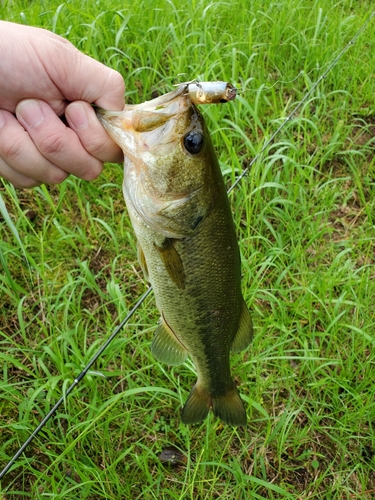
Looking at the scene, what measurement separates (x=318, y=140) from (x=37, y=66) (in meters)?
2.48

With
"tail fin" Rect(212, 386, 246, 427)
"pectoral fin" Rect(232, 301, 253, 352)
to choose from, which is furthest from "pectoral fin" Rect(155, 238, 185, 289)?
"tail fin" Rect(212, 386, 246, 427)

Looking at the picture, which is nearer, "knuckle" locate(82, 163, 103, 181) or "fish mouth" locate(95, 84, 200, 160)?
"fish mouth" locate(95, 84, 200, 160)

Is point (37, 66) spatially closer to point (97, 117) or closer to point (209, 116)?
point (97, 117)

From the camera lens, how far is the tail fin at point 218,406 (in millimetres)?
1955

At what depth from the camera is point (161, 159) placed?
1.43 meters

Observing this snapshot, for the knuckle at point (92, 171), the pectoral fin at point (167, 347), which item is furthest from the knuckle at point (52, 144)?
the pectoral fin at point (167, 347)

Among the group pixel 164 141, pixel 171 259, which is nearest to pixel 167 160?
pixel 164 141

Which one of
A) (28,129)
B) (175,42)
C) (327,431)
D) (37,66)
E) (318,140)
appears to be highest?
(37,66)

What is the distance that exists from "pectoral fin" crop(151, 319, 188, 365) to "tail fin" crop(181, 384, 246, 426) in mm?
197

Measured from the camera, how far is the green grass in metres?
2.23

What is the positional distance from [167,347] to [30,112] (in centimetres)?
101

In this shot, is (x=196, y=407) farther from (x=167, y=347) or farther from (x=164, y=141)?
(x=164, y=141)

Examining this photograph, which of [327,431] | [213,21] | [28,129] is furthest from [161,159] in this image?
[213,21]

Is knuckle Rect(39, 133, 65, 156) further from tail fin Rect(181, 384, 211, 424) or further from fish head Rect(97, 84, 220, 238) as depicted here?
tail fin Rect(181, 384, 211, 424)
